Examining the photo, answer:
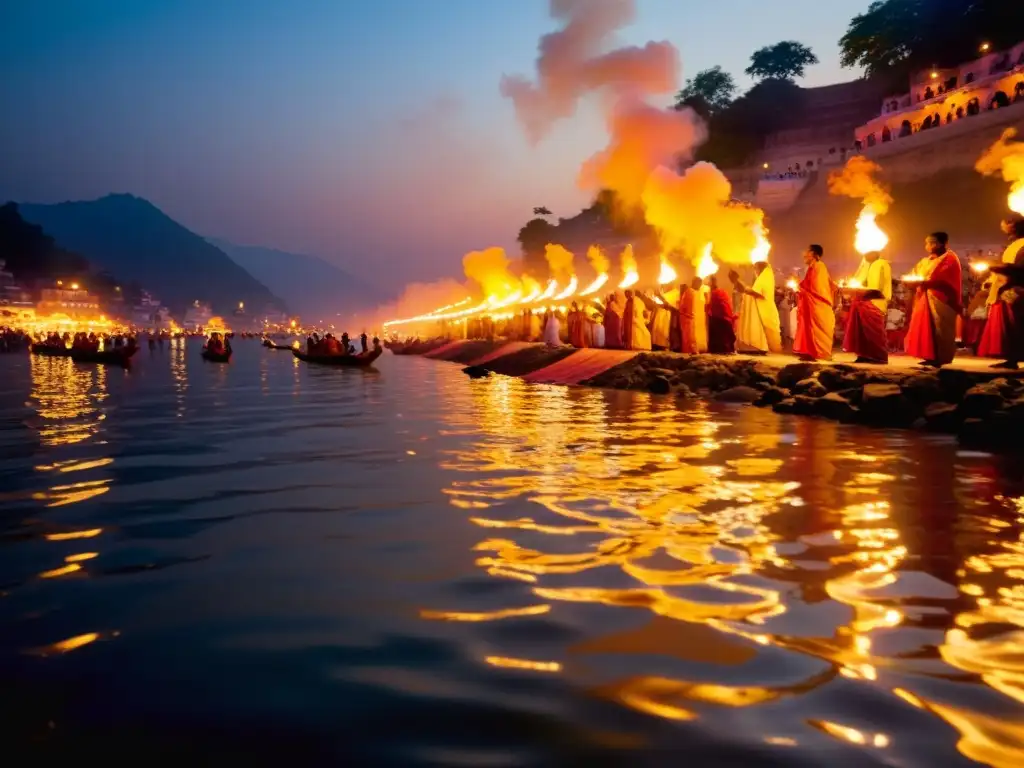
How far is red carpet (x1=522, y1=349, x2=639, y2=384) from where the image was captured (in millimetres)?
26047

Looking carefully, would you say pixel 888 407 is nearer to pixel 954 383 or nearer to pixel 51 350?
pixel 954 383

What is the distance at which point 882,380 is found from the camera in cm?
1454

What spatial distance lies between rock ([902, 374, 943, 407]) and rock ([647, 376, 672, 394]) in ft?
25.3

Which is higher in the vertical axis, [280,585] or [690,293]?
[690,293]

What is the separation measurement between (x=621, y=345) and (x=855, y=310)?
12.4 metres

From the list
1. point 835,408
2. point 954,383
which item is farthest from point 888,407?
point 835,408

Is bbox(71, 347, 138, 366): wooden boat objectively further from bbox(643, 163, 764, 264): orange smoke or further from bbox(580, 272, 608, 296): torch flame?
bbox(643, 163, 764, 264): orange smoke

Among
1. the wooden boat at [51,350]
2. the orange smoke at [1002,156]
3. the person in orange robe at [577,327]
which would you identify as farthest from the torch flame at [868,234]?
the wooden boat at [51,350]

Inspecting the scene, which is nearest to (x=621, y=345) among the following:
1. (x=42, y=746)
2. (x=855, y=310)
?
(x=855, y=310)

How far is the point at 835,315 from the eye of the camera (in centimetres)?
2300

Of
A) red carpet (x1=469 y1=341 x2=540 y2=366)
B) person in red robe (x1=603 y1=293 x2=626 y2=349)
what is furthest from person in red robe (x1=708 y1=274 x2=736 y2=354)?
red carpet (x1=469 y1=341 x2=540 y2=366)

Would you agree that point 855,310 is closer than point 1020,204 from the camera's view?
No

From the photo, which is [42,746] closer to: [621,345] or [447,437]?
[447,437]

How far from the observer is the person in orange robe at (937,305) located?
Result: 45.7 feet
